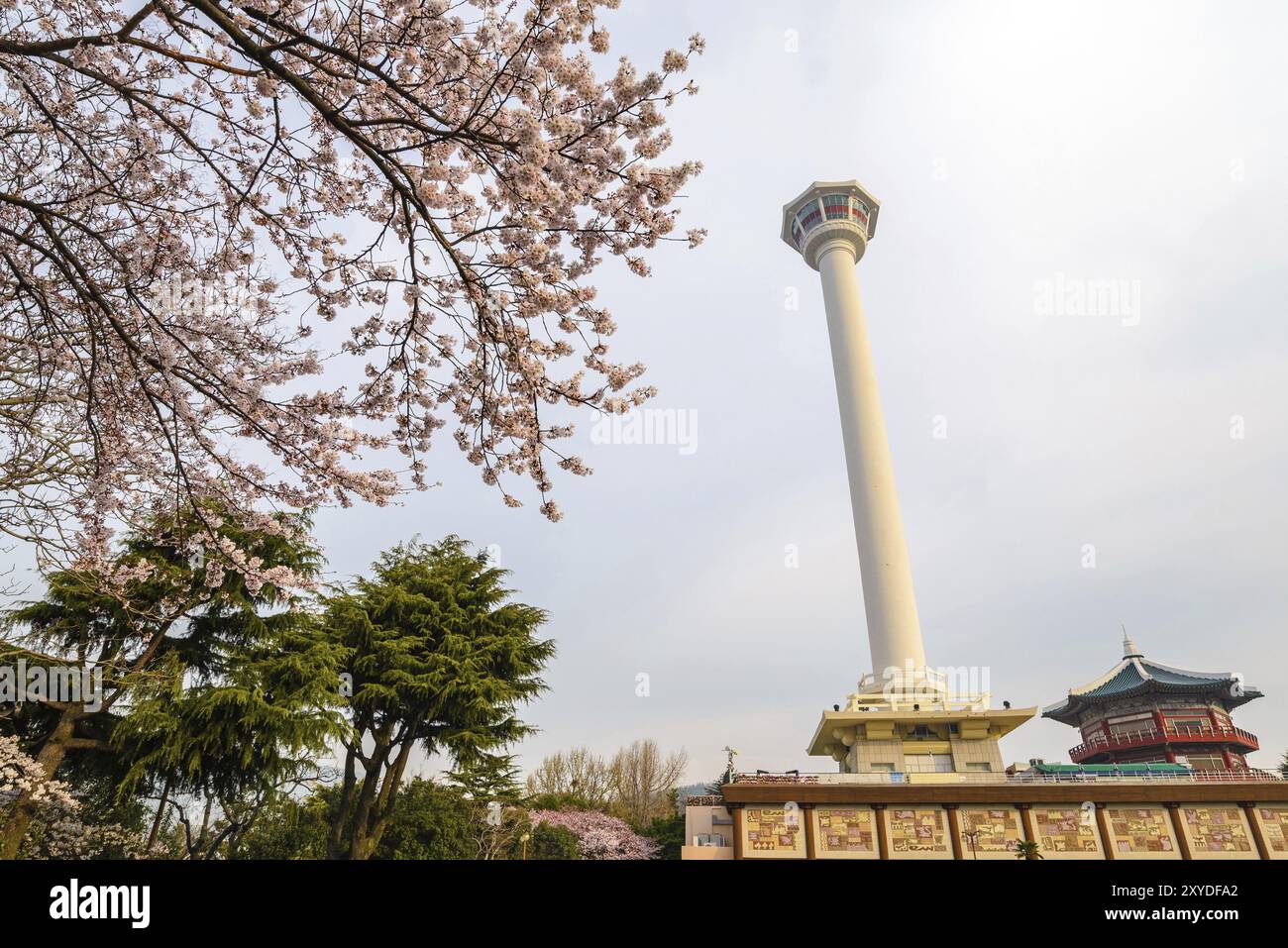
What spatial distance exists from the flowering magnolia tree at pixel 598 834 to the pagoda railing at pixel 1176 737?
2354 centimetres

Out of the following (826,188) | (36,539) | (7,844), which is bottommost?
(7,844)

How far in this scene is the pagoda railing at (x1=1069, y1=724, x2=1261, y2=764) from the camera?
Result: 2962cm

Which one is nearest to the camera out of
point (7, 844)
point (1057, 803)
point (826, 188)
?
point (7, 844)

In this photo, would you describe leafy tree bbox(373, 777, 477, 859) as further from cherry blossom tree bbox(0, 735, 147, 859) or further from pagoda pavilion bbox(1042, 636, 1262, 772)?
pagoda pavilion bbox(1042, 636, 1262, 772)

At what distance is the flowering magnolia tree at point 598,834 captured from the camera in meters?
23.3

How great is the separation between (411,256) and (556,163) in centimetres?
115

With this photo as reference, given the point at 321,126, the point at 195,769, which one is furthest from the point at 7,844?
the point at 321,126

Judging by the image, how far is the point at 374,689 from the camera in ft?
60.5

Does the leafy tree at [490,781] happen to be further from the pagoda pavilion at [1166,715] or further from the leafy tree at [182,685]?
the pagoda pavilion at [1166,715]

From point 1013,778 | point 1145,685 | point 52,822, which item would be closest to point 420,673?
point 52,822

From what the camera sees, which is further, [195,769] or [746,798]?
[746,798]

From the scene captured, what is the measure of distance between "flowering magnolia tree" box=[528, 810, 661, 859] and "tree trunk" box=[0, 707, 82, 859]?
13765 millimetres

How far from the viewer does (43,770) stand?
44.5 feet
